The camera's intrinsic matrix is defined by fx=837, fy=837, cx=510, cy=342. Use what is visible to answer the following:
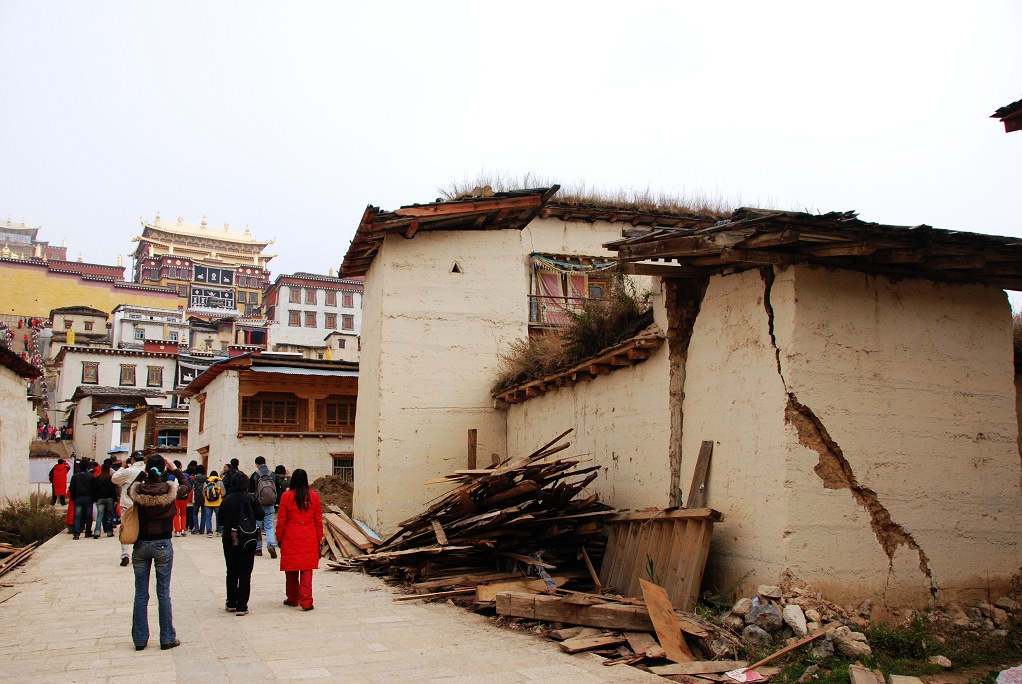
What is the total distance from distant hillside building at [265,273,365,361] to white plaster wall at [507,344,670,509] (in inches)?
2182

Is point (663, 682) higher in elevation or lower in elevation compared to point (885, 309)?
lower

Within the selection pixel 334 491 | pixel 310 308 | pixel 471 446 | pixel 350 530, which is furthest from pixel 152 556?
pixel 310 308

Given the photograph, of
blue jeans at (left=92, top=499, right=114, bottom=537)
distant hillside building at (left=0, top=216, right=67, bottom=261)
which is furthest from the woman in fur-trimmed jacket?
distant hillside building at (left=0, top=216, right=67, bottom=261)

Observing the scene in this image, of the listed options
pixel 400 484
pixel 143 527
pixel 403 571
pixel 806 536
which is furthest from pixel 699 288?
pixel 400 484

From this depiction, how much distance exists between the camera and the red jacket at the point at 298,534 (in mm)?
9352

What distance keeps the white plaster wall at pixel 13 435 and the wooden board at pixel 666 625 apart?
55.6 feet

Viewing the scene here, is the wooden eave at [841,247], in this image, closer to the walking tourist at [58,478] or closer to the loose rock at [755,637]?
the loose rock at [755,637]

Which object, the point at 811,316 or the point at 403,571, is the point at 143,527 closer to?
the point at 403,571

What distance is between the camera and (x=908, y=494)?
8.17 metres

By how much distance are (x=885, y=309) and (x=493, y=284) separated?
8.75 meters

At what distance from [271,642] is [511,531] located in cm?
328

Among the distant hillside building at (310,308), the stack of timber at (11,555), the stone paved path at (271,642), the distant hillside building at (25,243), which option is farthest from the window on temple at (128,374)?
the distant hillside building at (25,243)

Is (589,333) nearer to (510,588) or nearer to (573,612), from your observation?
(510,588)

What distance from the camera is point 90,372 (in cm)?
5000
